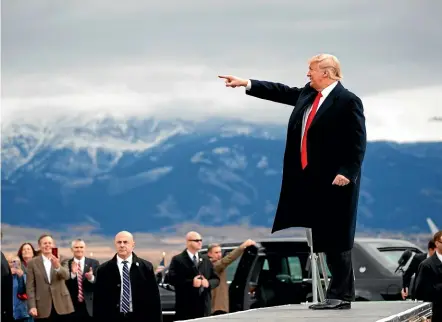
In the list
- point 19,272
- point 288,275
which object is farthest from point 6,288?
point 288,275

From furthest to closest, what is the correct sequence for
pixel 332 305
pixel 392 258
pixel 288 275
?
pixel 392 258 < pixel 288 275 < pixel 332 305

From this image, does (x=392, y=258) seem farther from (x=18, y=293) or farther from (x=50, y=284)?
(x=18, y=293)

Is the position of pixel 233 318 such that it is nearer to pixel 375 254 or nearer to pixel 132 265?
pixel 132 265

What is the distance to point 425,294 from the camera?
12.7 metres

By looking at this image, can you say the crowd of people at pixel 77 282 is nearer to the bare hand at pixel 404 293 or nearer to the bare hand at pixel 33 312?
the bare hand at pixel 33 312

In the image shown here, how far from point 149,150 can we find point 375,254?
Result: 124 ft

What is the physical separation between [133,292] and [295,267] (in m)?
5.69

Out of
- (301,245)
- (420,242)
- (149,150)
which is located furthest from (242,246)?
(149,150)

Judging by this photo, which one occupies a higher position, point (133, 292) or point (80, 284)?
point (80, 284)

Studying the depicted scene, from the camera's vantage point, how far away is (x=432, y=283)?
1270 cm

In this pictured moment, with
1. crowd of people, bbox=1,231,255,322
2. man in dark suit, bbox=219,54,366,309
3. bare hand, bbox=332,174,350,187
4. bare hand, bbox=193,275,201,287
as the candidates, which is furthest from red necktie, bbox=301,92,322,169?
bare hand, bbox=193,275,201,287

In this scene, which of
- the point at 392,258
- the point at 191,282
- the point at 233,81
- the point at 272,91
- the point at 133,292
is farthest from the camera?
the point at 392,258

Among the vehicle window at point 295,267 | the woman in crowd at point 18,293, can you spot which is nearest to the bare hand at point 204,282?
the vehicle window at point 295,267

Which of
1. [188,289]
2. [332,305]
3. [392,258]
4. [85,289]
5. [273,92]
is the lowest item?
[332,305]
